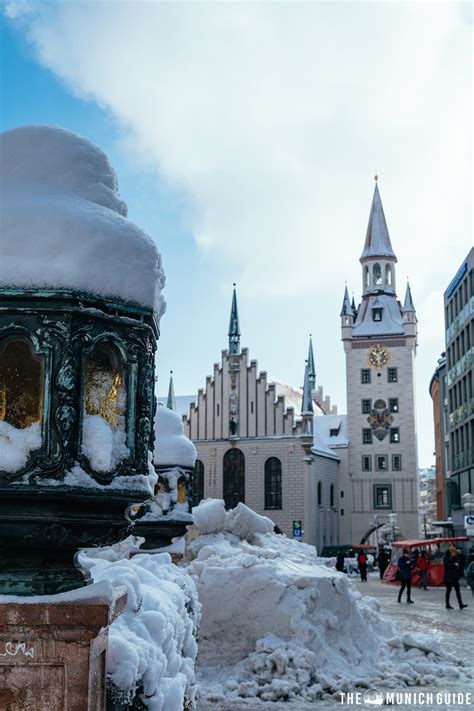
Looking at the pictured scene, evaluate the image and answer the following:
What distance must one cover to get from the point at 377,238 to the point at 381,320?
8.16 m

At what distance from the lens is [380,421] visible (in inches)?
2356

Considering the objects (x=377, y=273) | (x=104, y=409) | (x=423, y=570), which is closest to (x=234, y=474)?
(x=377, y=273)

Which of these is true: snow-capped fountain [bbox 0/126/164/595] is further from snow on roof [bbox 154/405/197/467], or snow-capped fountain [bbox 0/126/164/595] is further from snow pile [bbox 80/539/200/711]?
snow on roof [bbox 154/405/197/467]

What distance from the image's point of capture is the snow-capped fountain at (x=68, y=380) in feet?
9.05

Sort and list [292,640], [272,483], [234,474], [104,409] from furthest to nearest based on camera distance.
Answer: [234,474] < [272,483] < [292,640] < [104,409]

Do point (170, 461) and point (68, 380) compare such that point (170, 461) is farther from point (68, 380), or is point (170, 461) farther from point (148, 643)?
point (68, 380)

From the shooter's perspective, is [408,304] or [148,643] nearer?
[148,643]

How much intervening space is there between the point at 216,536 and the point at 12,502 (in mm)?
13629

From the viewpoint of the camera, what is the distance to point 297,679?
9172 millimetres

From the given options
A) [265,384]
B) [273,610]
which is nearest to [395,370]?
[265,384]

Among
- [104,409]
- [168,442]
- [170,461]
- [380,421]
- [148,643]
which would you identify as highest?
[380,421]

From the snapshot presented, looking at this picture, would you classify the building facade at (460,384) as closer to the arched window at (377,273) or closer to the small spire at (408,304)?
the small spire at (408,304)

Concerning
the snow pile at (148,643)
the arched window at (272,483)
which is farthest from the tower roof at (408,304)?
the snow pile at (148,643)

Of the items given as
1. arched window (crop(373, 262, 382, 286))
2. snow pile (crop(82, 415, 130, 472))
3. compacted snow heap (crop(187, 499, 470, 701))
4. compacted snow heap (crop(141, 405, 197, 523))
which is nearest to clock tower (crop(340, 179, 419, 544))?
arched window (crop(373, 262, 382, 286))
